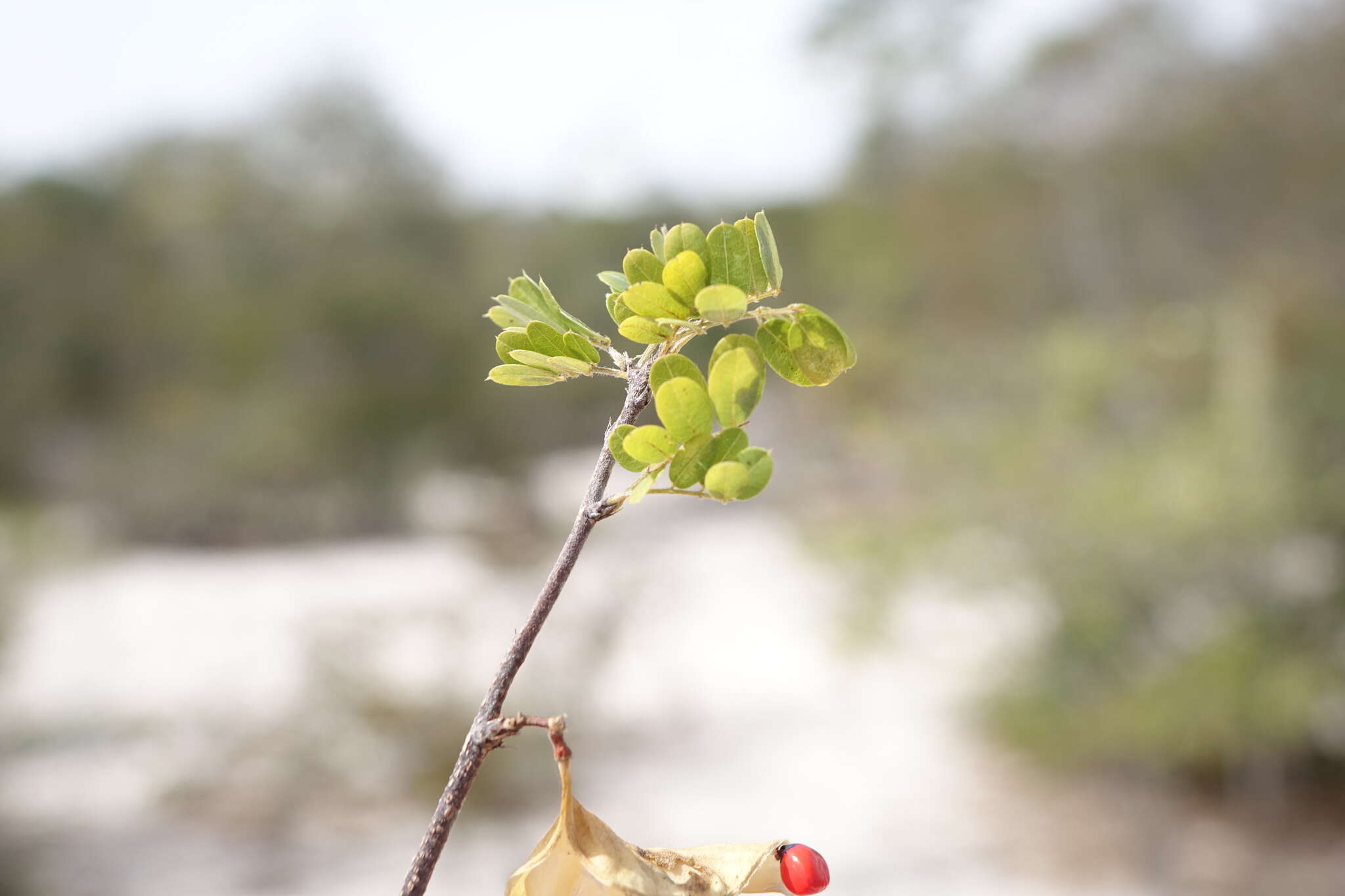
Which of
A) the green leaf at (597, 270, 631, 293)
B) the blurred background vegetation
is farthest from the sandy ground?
the green leaf at (597, 270, 631, 293)

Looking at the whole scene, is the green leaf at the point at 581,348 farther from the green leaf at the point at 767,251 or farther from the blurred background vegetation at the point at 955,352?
the blurred background vegetation at the point at 955,352

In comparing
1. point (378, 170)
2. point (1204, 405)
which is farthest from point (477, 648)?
point (378, 170)

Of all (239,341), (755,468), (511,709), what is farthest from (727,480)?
(239,341)

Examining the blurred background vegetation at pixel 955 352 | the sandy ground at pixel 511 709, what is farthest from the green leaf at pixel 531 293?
the blurred background vegetation at pixel 955 352

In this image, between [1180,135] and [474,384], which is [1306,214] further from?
[474,384]

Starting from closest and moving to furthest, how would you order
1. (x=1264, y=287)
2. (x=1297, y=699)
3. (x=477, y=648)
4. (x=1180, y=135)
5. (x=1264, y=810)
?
(x=1297, y=699), (x=477, y=648), (x=1264, y=810), (x=1264, y=287), (x=1180, y=135)

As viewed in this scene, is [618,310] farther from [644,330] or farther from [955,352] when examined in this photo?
[955,352]
